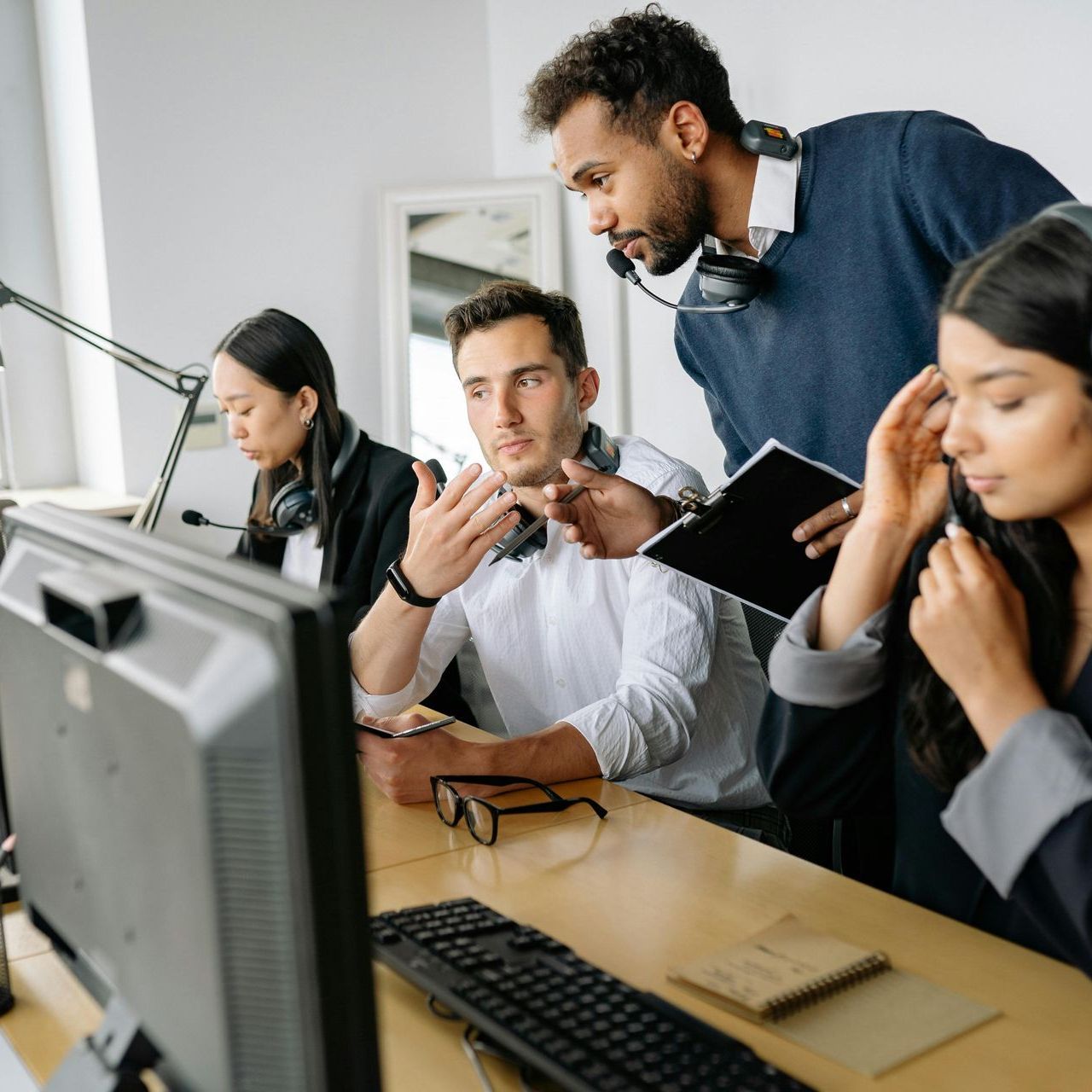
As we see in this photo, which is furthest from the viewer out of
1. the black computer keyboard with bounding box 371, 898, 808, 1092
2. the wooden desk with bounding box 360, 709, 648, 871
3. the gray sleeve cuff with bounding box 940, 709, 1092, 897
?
the wooden desk with bounding box 360, 709, 648, 871

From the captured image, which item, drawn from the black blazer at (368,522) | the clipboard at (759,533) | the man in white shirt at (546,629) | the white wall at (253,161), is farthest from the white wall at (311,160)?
the clipboard at (759,533)

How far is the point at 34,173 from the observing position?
11.4 ft

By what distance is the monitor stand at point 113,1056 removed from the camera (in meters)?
0.66

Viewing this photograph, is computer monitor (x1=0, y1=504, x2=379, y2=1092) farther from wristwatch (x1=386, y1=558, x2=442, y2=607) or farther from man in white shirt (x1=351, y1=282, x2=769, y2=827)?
wristwatch (x1=386, y1=558, x2=442, y2=607)

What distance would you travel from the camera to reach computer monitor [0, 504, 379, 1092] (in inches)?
19.3

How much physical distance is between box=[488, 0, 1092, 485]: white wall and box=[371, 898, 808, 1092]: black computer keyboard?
1.97 m

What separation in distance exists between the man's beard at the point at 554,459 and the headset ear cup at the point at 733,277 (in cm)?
29

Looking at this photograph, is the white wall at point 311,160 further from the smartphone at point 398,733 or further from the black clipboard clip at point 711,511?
the smartphone at point 398,733

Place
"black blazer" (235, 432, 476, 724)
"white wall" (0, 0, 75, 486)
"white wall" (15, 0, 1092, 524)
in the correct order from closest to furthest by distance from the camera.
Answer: "black blazer" (235, 432, 476, 724)
"white wall" (15, 0, 1092, 524)
"white wall" (0, 0, 75, 486)

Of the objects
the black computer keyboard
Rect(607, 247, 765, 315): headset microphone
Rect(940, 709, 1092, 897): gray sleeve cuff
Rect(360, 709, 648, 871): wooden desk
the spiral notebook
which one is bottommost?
Rect(360, 709, 648, 871): wooden desk

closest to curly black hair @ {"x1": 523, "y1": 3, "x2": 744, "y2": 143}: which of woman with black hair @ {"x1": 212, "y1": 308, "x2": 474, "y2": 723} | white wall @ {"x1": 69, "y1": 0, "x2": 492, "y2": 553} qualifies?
woman with black hair @ {"x1": 212, "y1": 308, "x2": 474, "y2": 723}

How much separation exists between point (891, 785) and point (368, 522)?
1.29 meters

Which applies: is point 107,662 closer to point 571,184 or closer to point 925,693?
point 925,693

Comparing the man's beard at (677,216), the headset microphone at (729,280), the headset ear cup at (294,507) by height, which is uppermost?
the man's beard at (677,216)
